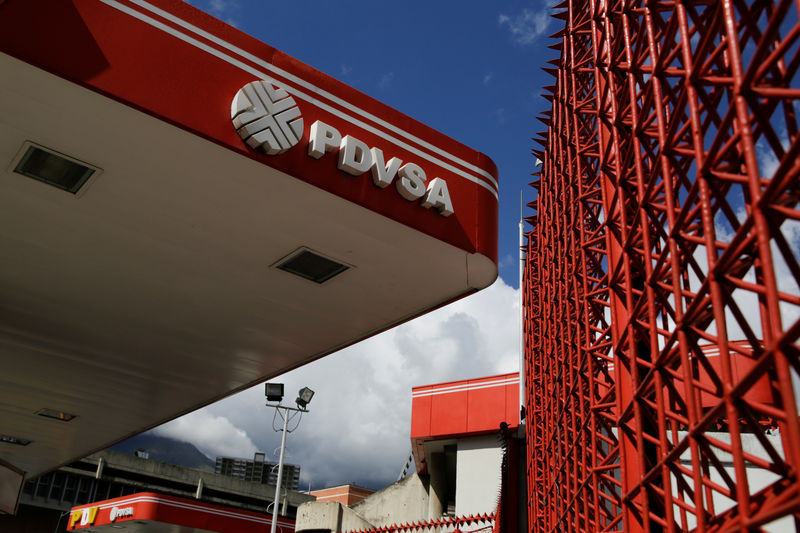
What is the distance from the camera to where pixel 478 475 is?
24656 mm

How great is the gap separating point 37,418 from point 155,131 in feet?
A: 46.1

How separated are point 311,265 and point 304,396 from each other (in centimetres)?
1458

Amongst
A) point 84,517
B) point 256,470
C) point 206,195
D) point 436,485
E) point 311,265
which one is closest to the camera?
point 206,195

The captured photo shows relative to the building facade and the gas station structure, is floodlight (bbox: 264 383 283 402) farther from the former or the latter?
the building facade

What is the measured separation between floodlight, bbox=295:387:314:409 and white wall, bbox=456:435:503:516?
5814 mm

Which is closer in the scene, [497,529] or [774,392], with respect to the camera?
[774,392]

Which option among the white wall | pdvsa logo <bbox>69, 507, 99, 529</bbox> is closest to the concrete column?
the white wall

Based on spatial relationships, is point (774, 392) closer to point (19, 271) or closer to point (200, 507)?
point (19, 271)

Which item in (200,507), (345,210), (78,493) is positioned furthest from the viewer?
(78,493)

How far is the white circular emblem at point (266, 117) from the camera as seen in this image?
24.2ft

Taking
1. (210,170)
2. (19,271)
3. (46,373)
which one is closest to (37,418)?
(46,373)

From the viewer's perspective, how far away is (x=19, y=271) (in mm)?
10305

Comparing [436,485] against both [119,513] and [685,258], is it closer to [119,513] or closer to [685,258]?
[119,513]

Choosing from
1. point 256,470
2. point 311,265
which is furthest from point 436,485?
point 256,470
